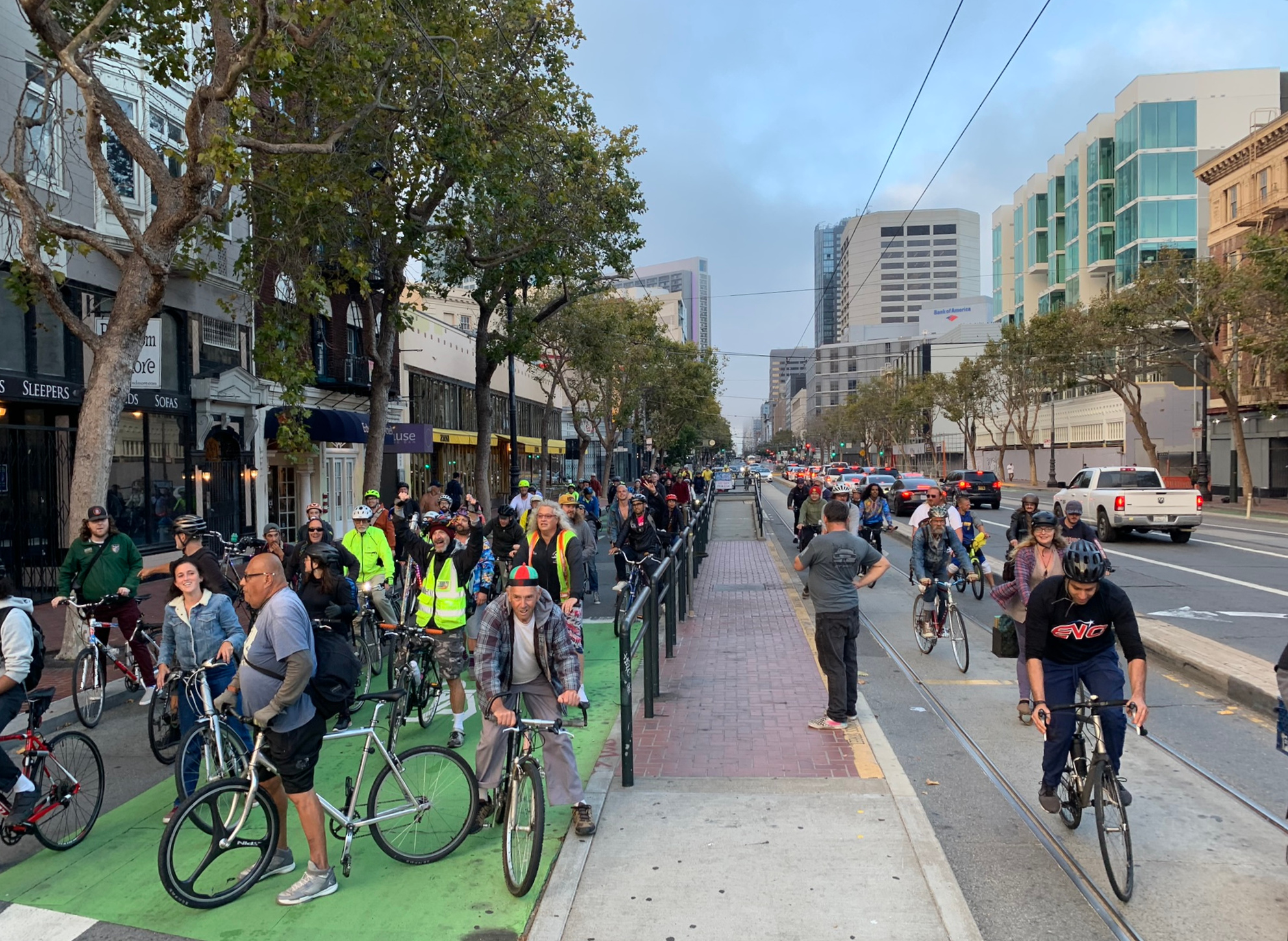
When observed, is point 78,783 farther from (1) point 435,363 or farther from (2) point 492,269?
(1) point 435,363

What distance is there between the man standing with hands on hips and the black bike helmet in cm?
243

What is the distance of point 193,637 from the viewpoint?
612 cm

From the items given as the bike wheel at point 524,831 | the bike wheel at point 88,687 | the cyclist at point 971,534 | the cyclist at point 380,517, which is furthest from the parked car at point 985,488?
the bike wheel at point 524,831

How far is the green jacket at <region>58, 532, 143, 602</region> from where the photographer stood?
820 centimetres

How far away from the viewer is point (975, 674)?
9320 millimetres

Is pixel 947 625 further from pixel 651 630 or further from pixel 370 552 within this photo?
pixel 370 552

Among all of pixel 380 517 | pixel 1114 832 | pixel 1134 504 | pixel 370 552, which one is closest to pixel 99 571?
pixel 370 552

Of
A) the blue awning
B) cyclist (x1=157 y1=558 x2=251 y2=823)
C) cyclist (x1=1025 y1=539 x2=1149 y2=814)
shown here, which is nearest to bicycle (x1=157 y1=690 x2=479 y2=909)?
cyclist (x1=157 y1=558 x2=251 y2=823)

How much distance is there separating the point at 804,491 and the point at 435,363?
50.4ft

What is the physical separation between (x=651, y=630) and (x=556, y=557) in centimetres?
134

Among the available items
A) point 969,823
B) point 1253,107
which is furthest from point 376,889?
point 1253,107

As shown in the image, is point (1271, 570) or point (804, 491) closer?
point (1271, 570)

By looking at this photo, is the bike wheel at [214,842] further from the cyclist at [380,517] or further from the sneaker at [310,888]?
the cyclist at [380,517]

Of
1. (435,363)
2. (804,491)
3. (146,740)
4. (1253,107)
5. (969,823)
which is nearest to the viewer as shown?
(969,823)
